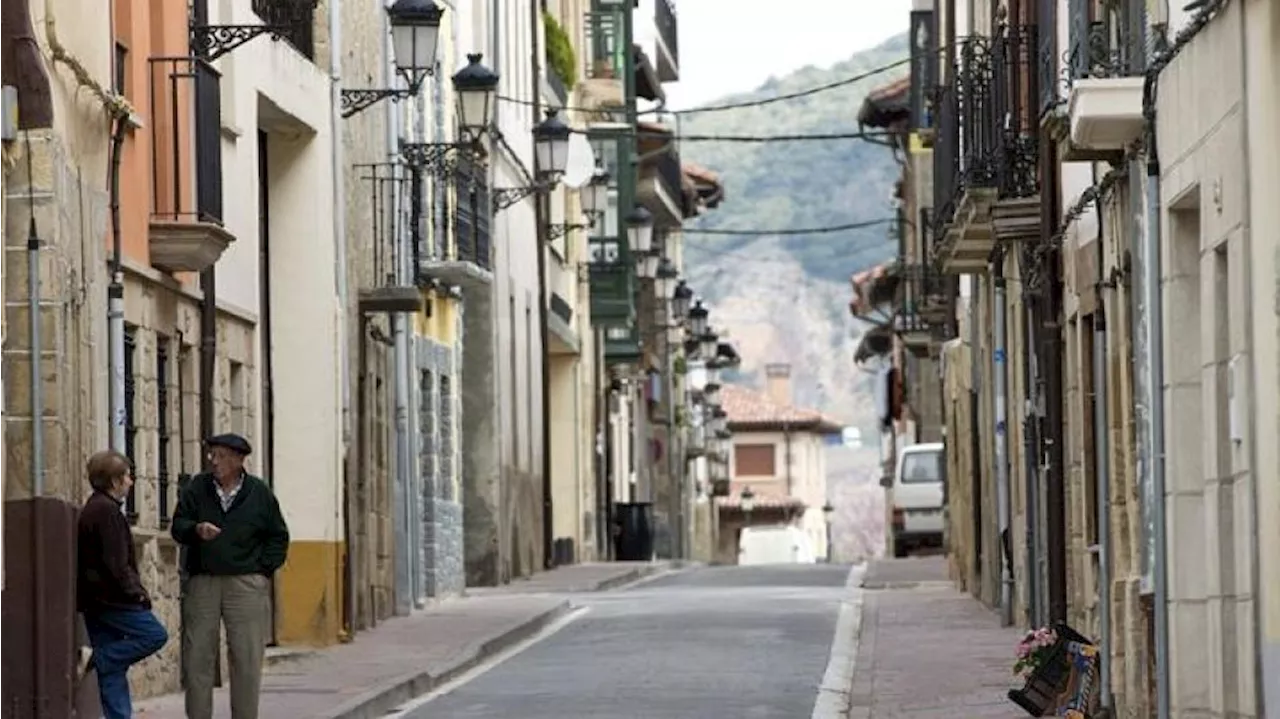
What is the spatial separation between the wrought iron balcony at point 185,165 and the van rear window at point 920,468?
125 feet

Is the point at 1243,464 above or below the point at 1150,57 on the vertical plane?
below

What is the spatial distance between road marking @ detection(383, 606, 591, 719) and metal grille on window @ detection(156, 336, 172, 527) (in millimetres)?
2169

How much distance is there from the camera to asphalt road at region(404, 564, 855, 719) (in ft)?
75.5

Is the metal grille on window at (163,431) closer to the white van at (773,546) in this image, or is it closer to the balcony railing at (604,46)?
the balcony railing at (604,46)

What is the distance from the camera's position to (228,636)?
1970cm

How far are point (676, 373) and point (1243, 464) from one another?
243 ft

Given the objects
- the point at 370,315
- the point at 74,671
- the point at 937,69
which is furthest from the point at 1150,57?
the point at 937,69

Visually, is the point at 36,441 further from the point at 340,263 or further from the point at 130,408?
the point at 340,263

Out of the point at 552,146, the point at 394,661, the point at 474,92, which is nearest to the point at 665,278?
the point at 552,146

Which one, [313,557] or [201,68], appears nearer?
[201,68]

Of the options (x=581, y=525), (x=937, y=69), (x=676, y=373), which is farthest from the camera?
(x=676, y=373)

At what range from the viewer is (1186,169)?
17469 millimetres

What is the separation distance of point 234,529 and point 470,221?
64.6 ft

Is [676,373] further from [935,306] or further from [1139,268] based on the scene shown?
[1139,268]
